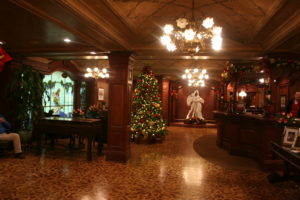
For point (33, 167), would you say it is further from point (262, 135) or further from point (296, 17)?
point (296, 17)

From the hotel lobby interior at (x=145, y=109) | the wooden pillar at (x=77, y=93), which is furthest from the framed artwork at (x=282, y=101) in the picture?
the wooden pillar at (x=77, y=93)

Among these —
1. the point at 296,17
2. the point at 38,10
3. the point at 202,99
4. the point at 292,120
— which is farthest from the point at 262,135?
the point at 202,99

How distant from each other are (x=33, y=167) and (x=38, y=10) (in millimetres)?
3246

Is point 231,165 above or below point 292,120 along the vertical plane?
below

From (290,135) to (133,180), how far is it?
2.74 metres

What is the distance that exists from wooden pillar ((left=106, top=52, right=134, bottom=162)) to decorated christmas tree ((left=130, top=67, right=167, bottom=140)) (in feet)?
7.18

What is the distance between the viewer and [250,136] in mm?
6098

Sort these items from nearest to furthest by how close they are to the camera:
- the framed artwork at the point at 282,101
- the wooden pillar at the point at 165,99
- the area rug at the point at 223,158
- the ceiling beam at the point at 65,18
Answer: the ceiling beam at the point at 65,18, the area rug at the point at 223,158, the framed artwork at the point at 282,101, the wooden pillar at the point at 165,99

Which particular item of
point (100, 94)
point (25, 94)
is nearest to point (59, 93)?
point (100, 94)

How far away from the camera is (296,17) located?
356cm

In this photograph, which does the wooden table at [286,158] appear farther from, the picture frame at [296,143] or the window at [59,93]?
the window at [59,93]

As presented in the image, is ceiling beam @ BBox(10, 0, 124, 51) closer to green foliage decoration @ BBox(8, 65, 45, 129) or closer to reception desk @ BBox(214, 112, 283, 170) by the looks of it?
green foliage decoration @ BBox(8, 65, 45, 129)

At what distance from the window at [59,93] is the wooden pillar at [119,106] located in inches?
155

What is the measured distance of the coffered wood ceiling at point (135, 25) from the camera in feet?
11.1
